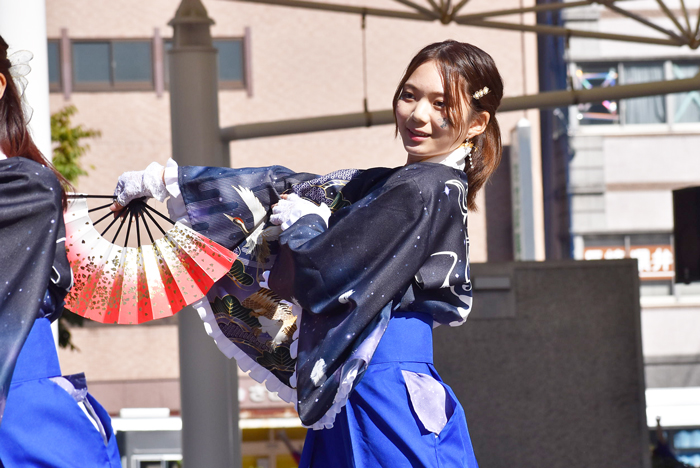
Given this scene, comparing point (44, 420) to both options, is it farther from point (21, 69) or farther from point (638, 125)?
point (638, 125)

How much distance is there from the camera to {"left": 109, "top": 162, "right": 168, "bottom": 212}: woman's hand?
74.2 inches

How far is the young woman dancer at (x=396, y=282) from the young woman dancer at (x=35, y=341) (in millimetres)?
436

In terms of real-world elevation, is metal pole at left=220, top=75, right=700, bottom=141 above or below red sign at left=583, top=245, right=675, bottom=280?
above

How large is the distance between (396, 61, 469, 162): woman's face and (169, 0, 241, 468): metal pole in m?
2.06

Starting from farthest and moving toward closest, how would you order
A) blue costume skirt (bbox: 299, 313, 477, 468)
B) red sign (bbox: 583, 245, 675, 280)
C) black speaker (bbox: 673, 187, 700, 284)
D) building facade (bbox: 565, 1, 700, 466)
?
red sign (bbox: 583, 245, 675, 280)
building facade (bbox: 565, 1, 700, 466)
black speaker (bbox: 673, 187, 700, 284)
blue costume skirt (bbox: 299, 313, 477, 468)

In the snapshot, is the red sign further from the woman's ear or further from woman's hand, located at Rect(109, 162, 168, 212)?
woman's hand, located at Rect(109, 162, 168, 212)

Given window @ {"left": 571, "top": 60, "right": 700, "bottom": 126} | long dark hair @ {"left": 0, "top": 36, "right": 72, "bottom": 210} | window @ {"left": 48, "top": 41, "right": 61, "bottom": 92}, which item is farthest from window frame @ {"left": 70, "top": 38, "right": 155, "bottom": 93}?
long dark hair @ {"left": 0, "top": 36, "right": 72, "bottom": 210}

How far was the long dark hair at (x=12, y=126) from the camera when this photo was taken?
1636mm

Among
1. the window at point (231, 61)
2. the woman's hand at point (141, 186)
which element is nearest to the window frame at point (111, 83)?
the window at point (231, 61)

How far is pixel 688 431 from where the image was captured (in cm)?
796

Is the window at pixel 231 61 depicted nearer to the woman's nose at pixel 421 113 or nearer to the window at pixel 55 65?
the window at pixel 55 65

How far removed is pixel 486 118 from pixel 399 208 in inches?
14.2

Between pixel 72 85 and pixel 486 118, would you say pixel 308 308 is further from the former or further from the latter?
pixel 72 85

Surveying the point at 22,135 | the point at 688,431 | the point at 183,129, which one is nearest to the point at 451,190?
the point at 22,135
